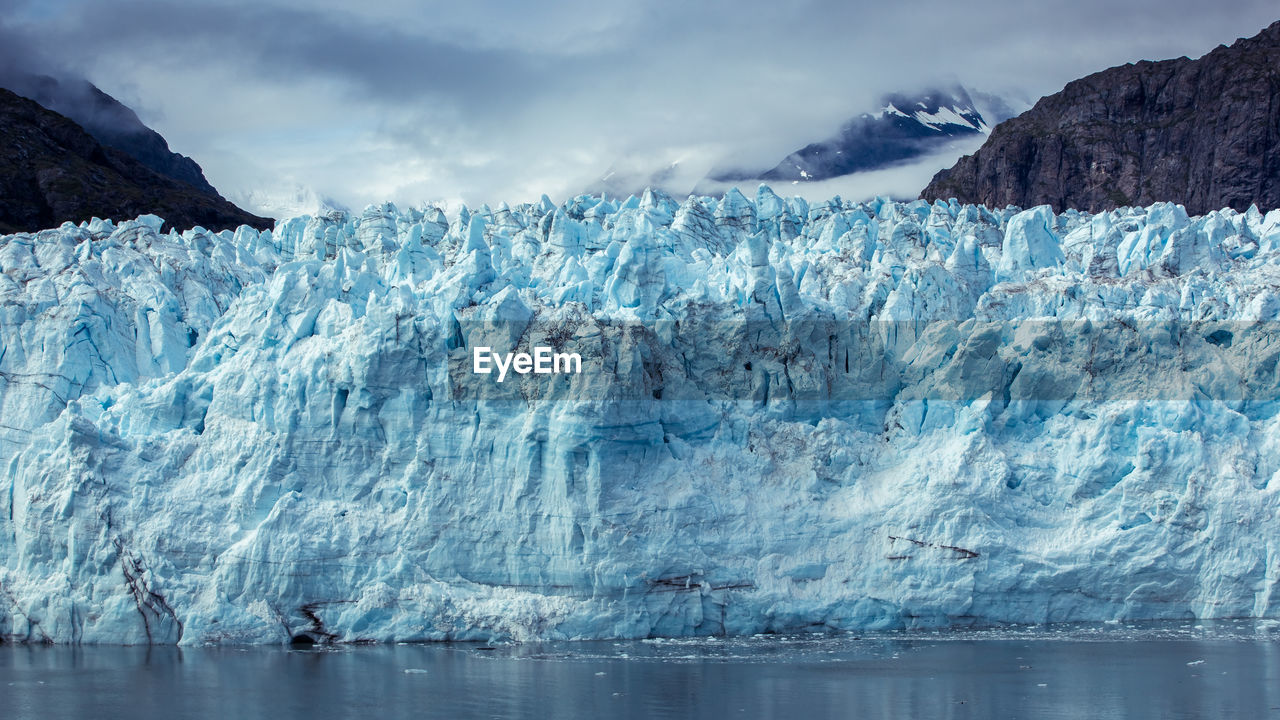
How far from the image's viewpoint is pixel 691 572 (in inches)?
774

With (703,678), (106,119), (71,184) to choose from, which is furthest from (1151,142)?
(106,119)

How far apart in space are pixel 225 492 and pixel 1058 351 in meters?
14.2

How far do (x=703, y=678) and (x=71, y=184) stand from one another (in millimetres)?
35026

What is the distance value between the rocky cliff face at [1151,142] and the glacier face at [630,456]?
75.4 ft

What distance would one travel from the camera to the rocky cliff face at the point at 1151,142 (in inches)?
1725

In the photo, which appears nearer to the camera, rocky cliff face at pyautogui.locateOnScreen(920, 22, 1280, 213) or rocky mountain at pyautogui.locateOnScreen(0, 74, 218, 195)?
rocky cliff face at pyautogui.locateOnScreen(920, 22, 1280, 213)

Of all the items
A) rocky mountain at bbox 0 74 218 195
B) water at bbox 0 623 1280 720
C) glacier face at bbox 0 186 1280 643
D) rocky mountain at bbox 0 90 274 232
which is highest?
rocky mountain at bbox 0 74 218 195

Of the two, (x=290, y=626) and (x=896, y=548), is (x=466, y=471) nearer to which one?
(x=290, y=626)

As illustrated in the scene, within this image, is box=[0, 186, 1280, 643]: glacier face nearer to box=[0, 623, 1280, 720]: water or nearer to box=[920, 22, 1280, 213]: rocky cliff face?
box=[0, 623, 1280, 720]: water

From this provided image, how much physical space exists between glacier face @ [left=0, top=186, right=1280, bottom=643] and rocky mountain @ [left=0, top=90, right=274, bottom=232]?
19.8m

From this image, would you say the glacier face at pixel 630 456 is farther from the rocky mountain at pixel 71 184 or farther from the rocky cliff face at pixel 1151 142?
the rocky cliff face at pixel 1151 142

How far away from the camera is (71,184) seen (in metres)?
43.1

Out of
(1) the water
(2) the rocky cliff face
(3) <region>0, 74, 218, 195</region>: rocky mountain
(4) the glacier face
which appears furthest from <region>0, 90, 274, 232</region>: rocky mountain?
(2) the rocky cliff face

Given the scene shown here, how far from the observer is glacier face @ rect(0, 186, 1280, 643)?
764 inches
